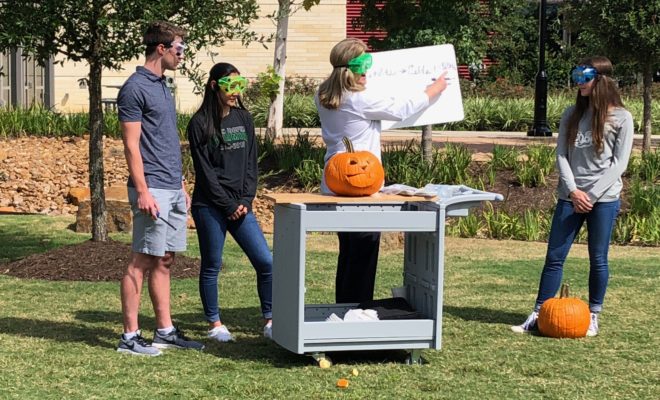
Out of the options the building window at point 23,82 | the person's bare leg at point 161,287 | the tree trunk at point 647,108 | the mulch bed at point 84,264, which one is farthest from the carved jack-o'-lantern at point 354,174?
the building window at point 23,82

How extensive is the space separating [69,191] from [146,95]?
9770 millimetres

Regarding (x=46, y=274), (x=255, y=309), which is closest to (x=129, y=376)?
(x=255, y=309)

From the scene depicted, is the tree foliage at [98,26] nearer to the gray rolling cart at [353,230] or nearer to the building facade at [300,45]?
the gray rolling cart at [353,230]

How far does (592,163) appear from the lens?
794cm

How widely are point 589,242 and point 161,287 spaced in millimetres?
3015

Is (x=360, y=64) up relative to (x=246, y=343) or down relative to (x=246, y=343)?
up

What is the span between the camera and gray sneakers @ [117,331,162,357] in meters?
7.16

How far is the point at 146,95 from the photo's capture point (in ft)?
22.9

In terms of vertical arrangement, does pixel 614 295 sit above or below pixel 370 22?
below

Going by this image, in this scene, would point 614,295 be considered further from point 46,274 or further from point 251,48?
point 251,48

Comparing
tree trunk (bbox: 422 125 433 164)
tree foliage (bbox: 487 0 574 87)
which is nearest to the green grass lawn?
tree trunk (bbox: 422 125 433 164)

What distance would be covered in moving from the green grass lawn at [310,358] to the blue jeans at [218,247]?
12.8 inches

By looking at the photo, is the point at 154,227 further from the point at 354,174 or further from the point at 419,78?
the point at 419,78

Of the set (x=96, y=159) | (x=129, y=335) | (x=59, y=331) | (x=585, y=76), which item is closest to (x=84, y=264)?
(x=96, y=159)
